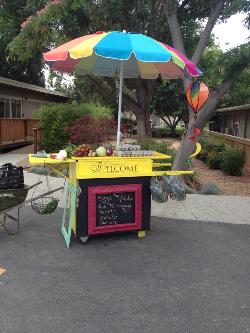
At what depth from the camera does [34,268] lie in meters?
4.54

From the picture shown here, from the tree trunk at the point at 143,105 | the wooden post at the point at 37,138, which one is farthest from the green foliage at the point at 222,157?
the wooden post at the point at 37,138

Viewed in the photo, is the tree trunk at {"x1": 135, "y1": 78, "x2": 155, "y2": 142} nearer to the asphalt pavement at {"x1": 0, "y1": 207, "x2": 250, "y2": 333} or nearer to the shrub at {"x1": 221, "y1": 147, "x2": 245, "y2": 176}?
the shrub at {"x1": 221, "y1": 147, "x2": 245, "y2": 176}

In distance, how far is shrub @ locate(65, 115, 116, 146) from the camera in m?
12.4

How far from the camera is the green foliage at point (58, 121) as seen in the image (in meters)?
14.2

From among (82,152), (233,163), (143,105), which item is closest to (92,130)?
(143,105)

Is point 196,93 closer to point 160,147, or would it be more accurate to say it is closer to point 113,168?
point 113,168

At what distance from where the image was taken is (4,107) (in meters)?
19.3

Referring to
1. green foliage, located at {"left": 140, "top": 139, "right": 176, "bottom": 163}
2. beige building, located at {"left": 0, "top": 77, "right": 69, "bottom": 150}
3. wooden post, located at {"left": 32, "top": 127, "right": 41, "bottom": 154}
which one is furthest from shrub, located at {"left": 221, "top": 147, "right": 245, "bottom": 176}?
beige building, located at {"left": 0, "top": 77, "right": 69, "bottom": 150}

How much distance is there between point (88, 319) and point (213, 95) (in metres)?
7.77

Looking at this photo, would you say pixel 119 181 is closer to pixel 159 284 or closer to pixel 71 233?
pixel 71 233

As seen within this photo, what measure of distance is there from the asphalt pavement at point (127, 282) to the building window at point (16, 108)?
15.6 m

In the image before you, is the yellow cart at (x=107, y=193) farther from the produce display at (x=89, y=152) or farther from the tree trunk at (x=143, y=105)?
the tree trunk at (x=143, y=105)

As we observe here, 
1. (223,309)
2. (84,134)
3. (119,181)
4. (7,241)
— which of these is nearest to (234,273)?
(223,309)

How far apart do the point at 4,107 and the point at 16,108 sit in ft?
5.95
